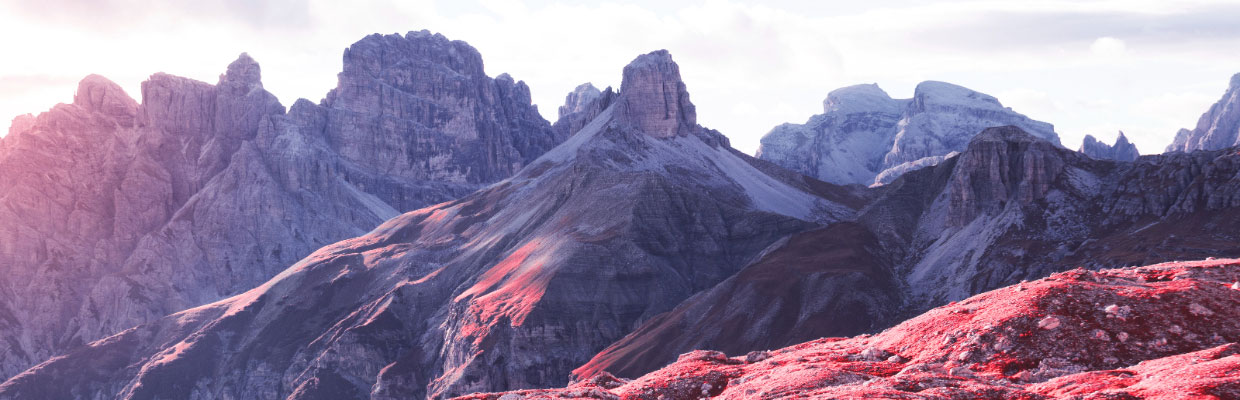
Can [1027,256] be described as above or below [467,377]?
above

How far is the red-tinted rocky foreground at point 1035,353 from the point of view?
34.2 m

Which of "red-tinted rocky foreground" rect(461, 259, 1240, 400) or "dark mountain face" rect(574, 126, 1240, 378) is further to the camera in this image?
"dark mountain face" rect(574, 126, 1240, 378)

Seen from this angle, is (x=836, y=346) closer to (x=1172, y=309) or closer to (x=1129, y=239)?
(x=1172, y=309)

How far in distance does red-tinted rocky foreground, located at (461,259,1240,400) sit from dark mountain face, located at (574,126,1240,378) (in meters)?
112

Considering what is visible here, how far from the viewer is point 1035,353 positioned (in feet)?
Result: 130

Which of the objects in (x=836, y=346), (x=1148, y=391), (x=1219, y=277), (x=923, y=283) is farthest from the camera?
(x=923, y=283)

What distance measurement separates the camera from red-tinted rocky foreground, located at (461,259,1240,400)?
34156 mm

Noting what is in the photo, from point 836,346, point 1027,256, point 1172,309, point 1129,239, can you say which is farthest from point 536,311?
point 1172,309

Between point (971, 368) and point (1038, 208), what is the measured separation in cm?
15535

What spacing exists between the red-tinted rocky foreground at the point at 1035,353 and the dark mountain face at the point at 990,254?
11216 centimetres

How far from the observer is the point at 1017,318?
41.7 m

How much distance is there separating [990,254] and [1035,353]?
14362cm

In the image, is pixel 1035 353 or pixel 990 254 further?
pixel 990 254

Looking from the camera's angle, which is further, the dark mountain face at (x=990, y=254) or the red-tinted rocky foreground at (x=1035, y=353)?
the dark mountain face at (x=990, y=254)
